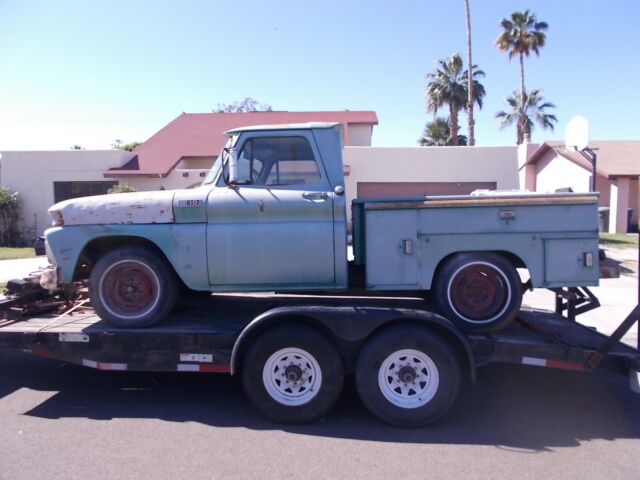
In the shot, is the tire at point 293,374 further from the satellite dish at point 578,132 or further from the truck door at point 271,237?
the satellite dish at point 578,132

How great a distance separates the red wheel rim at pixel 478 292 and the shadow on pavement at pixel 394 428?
36.9 inches

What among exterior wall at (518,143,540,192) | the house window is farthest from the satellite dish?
exterior wall at (518,143,540,192)

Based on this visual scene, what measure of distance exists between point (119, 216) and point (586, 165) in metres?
24.0

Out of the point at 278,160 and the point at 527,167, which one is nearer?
the point at 278,160

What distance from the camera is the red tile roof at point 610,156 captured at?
2449 centimetres

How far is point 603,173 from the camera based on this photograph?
2467cm

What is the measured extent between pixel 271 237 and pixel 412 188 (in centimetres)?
1782

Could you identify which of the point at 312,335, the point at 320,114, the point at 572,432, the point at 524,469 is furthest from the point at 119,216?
the point at 320,114

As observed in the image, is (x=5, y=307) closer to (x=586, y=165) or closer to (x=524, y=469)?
(x=524, y=469)

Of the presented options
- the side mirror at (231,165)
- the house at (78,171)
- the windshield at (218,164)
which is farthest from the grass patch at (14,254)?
the side mirror at (231,165)

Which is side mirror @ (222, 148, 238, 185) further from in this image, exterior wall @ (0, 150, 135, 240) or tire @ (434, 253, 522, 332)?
exterior wall @ (0, 150, 135, 240)

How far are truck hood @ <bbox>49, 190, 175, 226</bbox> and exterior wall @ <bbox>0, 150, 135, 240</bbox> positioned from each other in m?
19.0

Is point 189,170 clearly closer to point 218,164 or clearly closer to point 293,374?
point 218,164

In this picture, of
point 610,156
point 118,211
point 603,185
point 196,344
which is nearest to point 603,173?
point 603,185
